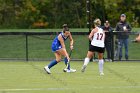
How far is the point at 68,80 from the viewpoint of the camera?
18516 millimetres

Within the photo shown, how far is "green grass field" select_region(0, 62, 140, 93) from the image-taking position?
16031 mm

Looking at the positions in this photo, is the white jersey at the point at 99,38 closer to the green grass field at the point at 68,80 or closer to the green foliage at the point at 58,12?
the green grass field at the point at 68,80

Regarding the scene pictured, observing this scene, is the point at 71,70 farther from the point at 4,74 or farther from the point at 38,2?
the point at 38,2

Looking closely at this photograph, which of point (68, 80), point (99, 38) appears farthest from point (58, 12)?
point (68, 80)

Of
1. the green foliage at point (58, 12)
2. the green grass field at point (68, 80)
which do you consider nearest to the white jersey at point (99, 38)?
the green grass field at point (68, 80)

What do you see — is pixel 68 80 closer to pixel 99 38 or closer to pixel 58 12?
pixel 99 38

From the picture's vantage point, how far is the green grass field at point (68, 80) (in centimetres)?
1603

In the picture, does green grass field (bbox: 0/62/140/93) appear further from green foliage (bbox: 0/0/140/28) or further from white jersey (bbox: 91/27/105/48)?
green foliage (bbox: 0/0/140/28)

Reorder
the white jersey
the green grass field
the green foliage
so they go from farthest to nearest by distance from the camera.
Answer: the green foliage, the white jersey, the green grass field

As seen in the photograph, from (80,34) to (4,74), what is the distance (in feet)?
26.7


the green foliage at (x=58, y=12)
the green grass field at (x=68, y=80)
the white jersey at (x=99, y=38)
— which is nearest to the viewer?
the green grass field at (x=68, y=80)

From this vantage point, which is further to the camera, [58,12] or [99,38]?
[58,12]

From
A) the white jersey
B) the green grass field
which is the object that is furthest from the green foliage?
the white jersey

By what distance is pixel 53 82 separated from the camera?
707 inches
